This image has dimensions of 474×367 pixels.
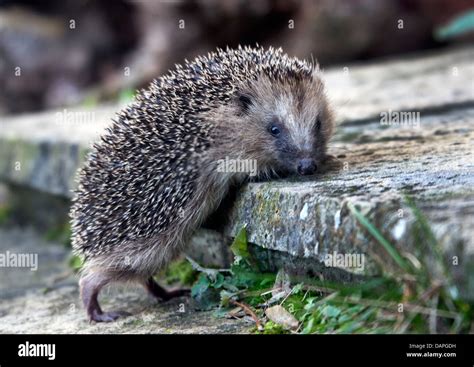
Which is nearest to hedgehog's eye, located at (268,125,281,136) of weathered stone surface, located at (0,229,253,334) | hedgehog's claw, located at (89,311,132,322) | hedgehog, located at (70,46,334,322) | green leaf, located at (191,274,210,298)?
hedgehog, located at (70,46,334,322)

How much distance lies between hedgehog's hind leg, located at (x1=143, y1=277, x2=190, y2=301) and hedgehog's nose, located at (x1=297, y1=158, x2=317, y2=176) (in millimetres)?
1496

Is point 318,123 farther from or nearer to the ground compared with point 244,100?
nearer to the ground

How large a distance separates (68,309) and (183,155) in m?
1.86

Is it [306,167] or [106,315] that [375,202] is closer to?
[306,167]

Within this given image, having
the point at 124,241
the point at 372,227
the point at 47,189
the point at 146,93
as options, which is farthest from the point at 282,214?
the point at 47,189

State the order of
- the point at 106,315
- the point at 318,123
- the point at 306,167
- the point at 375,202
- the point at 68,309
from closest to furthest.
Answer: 1. the point at 375,202
2. the point at 306,167
3. the point at 106,315
4. the point at 318,123
5. the point at 68,309

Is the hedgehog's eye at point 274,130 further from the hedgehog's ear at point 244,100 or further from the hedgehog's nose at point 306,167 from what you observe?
the hedgehog's nose at point 306,167

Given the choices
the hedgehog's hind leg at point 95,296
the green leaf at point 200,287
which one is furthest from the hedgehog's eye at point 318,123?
the hedgehog's hind leg at point 95,296

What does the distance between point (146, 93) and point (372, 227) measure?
2.82m

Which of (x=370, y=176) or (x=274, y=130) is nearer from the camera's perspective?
(x=370, y=176)

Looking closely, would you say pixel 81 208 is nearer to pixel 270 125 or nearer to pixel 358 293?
pixel 270 125

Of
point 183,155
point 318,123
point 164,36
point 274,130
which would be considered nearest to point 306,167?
point 274,130

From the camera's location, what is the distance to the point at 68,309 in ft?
22.5

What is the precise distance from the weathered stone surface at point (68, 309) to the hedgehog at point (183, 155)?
0.24 m
